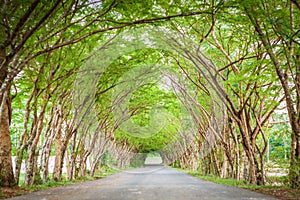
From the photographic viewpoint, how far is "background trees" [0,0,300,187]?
8.02 meters

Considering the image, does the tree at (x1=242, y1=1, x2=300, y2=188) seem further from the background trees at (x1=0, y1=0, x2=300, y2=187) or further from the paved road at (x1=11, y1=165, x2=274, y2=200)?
the paved road at (x1=11, y1=165, x2=274, y2=200)

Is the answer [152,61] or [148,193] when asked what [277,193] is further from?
[152,61]

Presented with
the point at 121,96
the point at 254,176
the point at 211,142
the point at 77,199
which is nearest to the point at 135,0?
the point at 77,199

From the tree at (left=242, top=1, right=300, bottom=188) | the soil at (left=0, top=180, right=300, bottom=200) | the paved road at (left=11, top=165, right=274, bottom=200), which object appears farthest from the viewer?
the paved road at (left=11, top=165, right=274, bottom=200)

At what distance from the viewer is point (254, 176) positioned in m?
12.3

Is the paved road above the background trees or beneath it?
beneath

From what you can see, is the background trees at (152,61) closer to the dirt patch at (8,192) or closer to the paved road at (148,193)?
the dirt patch at (8,192)

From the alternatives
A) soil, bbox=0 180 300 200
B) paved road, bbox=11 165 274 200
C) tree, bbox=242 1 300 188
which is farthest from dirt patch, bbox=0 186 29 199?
tree, bbox=242 1 300 188

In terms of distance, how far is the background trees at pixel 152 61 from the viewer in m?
8.02

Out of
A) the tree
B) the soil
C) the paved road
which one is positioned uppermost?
the tree

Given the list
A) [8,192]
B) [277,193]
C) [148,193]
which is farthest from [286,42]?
[8,192]

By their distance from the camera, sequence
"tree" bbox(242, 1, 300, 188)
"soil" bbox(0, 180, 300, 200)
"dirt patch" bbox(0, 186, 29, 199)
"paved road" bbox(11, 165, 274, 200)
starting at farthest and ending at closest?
"dirt patch" bbox(0, 186, 29, 199) → "paved road" bbox(11, 165, 274, 200) → "tree" bbox(242, 1, 300, 188) → "soil" bbox(0, 180, 300, 200)

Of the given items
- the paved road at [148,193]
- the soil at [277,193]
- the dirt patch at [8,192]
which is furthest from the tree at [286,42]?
the dirt patch at [8,192]

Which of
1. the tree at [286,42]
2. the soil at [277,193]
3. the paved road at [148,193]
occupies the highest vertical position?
the tree at [286,42]
